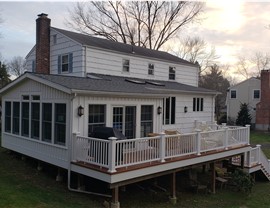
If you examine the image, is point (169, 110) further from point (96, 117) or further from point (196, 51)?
point (196, 51)

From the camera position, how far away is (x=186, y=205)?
10484 mm

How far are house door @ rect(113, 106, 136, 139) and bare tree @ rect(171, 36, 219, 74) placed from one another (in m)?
35.8

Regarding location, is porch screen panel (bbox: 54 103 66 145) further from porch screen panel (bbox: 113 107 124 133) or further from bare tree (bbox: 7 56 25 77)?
bare tree (bbox: 7 56 25 77)

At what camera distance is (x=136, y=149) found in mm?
9016

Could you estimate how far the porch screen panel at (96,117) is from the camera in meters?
10.1

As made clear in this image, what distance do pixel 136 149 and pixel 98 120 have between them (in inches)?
81.4

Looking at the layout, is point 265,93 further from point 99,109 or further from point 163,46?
point 99,109

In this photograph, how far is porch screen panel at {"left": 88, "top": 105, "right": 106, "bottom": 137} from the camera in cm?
1008

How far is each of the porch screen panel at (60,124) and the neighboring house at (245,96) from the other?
31.0 m

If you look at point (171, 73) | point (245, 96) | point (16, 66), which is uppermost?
point (16, 66)

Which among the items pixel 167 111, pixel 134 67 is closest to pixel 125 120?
pixel 167 111

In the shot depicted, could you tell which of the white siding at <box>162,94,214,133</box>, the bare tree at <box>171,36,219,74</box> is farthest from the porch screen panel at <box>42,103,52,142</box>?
the bare tree at <box>171,36,219,74</box>

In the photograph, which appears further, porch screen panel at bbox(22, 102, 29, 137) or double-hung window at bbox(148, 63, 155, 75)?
double-hung window at bbox(148, 63, 155, 75)

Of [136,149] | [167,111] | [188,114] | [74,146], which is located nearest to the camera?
[136,149]
